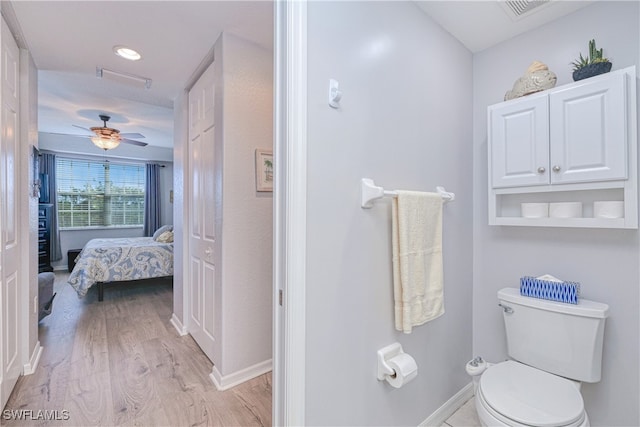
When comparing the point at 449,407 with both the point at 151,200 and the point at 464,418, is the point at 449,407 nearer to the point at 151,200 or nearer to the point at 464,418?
the point at 464,418

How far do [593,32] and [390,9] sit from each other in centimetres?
114

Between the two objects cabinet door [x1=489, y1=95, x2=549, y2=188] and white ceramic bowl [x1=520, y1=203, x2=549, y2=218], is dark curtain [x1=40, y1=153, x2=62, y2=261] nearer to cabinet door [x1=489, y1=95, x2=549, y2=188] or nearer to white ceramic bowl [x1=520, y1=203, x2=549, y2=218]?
cabinet door [x1=489, y1=95, x2=549, y2=188]

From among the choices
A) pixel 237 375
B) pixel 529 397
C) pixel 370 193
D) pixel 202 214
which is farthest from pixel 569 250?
pixel 202 214

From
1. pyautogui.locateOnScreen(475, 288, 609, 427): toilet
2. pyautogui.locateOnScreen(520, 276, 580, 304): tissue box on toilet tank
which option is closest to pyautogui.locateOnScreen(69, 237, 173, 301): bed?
pyautogui.locateOnScreen(475, 288, 609, 427): toilet

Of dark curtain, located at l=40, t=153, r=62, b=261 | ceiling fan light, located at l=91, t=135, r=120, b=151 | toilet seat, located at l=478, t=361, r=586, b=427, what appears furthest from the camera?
dark curtain, located at l=40, t=153, r=62, b=261

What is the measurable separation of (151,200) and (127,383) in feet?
16.4

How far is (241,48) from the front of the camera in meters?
1.99

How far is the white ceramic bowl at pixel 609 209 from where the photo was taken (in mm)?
1364

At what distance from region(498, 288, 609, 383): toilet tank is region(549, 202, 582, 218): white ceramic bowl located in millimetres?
451

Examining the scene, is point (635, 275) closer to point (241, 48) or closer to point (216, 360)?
point (216, 360)

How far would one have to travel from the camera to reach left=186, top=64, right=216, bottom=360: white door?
2.25 meters

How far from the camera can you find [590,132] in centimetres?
139

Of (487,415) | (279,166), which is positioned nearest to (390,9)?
(279,166)

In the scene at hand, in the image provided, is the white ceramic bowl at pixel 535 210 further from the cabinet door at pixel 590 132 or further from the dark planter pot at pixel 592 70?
the dark planter pot at pixel 592 70
